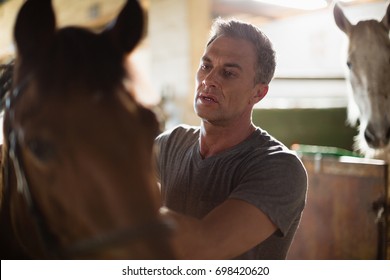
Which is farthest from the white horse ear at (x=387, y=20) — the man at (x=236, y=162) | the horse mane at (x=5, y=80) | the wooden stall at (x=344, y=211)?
the horse mane at (x=5, y=80)

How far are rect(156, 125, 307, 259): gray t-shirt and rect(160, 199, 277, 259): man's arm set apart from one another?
0.06ft

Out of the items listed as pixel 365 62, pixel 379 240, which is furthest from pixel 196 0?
pixel 379 240

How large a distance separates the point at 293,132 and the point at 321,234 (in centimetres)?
113

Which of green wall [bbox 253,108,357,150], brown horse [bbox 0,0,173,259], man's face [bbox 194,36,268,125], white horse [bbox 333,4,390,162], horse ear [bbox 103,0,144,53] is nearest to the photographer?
brown horse [bbox 0,0,173,259]

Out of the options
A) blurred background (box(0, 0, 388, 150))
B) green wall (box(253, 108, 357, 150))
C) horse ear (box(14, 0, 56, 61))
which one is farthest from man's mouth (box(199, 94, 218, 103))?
green wall (box(253, 108, 357, 150))

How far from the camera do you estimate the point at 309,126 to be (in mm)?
2604

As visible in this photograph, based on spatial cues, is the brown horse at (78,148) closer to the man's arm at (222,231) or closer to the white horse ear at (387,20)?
the man's arm at (222,231)

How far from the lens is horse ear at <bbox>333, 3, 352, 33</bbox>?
1.42 m

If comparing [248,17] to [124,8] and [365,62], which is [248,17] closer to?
[365,62]

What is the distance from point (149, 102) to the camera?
1.87 feet

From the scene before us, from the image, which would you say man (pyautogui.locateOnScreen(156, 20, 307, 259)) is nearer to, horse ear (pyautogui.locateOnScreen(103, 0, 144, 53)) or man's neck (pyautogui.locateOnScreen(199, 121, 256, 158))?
man's neck (pyautogui.locateOnScreen(199, 121, 256, 158))

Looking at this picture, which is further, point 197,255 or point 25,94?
point 197,255

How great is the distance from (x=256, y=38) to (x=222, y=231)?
0.42m

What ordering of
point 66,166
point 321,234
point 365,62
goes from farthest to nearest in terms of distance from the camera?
point 321,234
point 365,62
point 66,166
